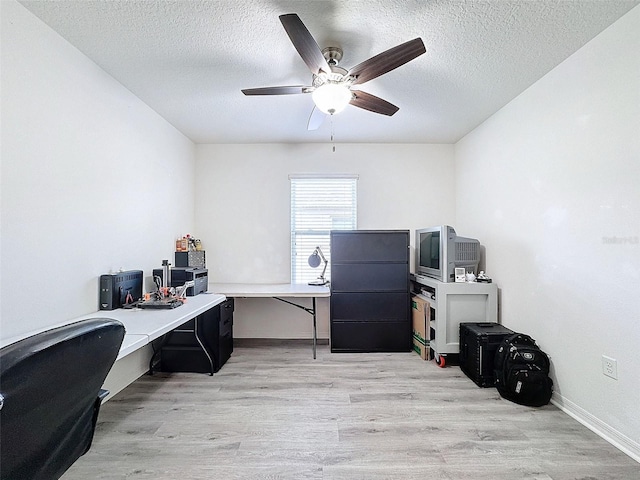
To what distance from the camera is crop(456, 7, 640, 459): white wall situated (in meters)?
1.83

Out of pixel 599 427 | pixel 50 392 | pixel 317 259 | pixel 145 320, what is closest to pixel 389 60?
pixel 50 392

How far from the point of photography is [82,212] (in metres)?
2.16

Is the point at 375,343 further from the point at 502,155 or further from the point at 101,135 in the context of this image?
the point at 101,135

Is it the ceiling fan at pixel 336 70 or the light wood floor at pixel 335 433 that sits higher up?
the ceiling fan at pixel 336 70

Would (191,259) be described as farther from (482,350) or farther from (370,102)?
(482,350)

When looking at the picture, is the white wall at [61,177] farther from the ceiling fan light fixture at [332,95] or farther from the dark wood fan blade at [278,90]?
the ceiling fan light fixture at [332,95]

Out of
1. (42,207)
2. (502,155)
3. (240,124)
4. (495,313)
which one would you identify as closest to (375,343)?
(495,313)

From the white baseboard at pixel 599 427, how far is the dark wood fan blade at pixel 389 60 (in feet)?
8.31

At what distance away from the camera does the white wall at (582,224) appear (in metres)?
1.83

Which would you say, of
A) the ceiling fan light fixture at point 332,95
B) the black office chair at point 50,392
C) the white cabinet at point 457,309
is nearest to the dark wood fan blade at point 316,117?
the ceiling fan light fixture at point 332,95

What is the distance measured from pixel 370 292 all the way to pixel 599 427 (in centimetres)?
210

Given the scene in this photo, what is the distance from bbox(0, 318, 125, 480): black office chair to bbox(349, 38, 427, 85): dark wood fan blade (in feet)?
6.03

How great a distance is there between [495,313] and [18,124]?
3.88m

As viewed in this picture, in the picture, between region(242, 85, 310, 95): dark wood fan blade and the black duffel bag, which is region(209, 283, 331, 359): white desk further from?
region(242, 85, 310, 95): dark wood fan blade
